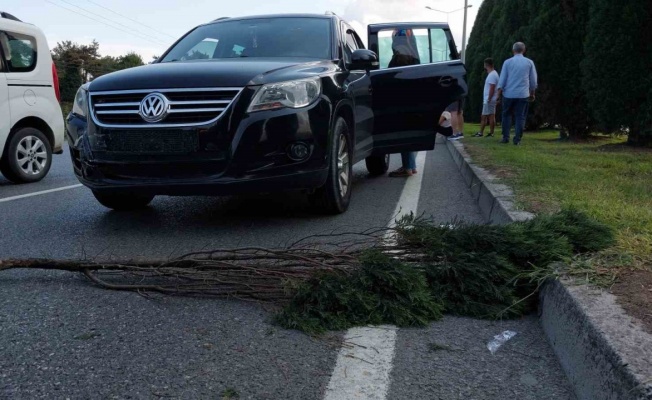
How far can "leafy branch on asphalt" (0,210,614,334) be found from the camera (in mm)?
2963

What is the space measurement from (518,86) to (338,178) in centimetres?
763

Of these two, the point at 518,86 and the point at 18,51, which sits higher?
the point at 18,51

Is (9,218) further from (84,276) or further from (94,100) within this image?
(84,276)

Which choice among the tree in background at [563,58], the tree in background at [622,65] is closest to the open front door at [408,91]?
the tree in background at [622,65]

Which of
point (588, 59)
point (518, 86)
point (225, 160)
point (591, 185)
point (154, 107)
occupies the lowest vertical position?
point (591, 185)

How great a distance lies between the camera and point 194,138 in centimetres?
445

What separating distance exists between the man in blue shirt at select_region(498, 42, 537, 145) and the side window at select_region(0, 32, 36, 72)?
7768 millimetres

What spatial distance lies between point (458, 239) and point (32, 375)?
2.03 metres

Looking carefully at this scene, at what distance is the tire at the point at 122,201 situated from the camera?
5.55 m

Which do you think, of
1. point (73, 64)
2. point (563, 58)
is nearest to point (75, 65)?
point (73, 64)

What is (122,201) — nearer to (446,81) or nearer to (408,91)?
(408,91)

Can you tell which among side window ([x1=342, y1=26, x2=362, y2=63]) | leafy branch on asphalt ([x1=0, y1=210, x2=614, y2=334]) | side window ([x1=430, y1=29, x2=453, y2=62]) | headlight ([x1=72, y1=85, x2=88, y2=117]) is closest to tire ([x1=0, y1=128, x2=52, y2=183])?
headlight ([x1=72, y1=85, x2=88, y2=117])

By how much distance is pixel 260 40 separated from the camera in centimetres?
593

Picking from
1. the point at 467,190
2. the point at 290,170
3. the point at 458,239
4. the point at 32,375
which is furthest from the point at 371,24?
the point at 32,375
